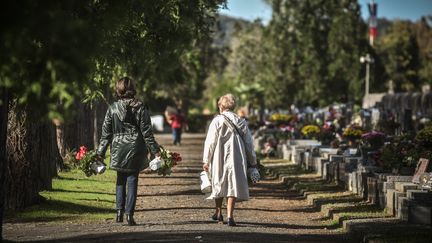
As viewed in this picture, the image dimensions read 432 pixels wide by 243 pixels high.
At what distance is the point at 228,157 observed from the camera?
11641 millimetres

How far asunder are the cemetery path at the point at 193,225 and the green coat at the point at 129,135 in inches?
33.9

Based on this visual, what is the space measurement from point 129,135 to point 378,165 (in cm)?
632

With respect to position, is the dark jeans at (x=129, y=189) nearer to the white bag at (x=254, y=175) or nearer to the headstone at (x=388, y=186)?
the white bag at (x=254, y=175)

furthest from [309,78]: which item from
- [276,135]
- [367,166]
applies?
[367,166]

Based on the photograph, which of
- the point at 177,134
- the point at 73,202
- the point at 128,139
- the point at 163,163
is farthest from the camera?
the point at 177,134

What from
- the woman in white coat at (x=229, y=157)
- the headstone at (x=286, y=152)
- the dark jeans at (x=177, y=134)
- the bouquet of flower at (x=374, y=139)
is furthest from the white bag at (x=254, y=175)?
the dark jeans at (x=177, y=134)

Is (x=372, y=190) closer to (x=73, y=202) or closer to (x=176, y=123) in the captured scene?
(x=73, y=202)

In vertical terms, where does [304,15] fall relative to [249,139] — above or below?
above

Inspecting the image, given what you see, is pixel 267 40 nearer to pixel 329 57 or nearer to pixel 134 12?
pixel 329 57

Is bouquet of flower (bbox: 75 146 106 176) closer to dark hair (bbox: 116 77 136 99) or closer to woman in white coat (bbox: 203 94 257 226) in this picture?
dark hair (bbox: 116 77 136 99)

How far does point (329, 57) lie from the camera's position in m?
65.5

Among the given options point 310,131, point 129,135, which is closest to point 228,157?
point 129,135

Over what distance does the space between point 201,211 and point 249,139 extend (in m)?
2.32

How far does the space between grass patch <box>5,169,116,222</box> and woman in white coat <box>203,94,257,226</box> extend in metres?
1.96
